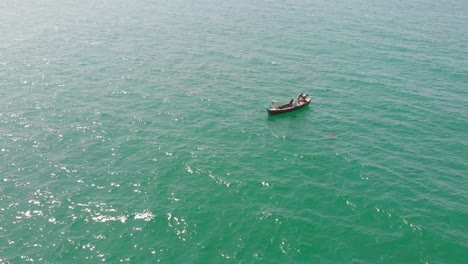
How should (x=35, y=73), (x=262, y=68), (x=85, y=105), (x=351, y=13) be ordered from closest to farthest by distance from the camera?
(x=85, y=105), (x=35, y=73), (x=262, y=68), (x=351, y=13)

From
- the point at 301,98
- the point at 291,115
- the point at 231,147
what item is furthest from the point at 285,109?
the point at 231,147

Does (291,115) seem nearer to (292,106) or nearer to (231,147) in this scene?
(292,106)

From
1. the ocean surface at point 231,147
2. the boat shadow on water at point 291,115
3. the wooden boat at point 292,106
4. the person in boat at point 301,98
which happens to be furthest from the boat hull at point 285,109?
the ocean surface at point 231,147

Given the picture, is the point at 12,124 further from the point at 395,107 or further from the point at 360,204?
the point at 395,107

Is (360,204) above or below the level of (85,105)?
below

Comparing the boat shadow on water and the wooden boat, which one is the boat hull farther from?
the boat shadow on water

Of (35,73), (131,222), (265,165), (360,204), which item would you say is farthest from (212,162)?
(35,73)
